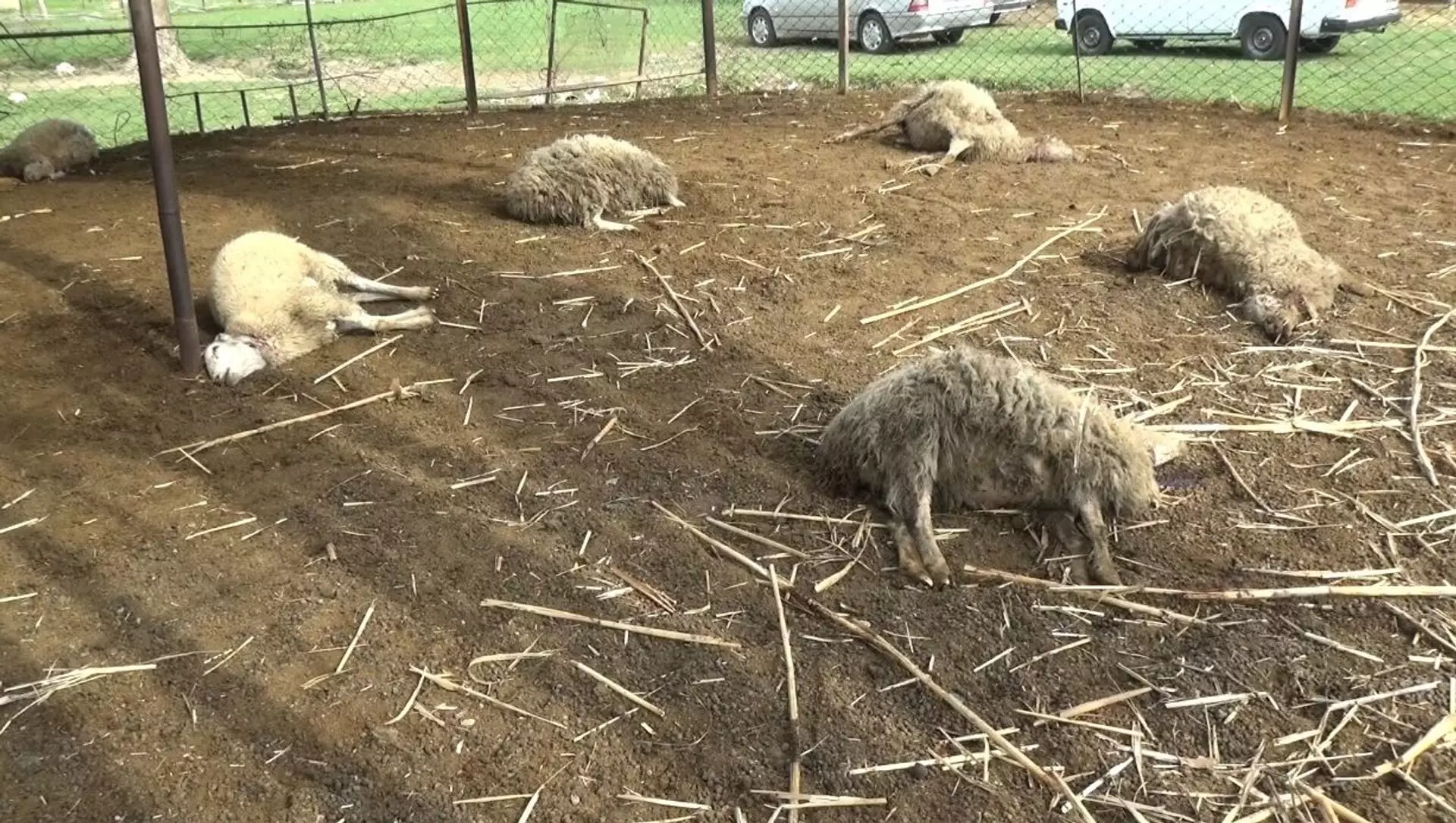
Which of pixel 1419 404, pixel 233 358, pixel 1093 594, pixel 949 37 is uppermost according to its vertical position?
pixel 949 37

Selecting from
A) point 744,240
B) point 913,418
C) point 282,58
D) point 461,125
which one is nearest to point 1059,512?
point 913,418

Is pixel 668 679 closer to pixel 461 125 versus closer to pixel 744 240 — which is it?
pixel 744 240

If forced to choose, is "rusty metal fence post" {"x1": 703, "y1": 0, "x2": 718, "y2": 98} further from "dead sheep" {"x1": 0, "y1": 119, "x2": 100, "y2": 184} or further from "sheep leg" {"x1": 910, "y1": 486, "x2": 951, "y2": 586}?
"sheep leg" {"x1": 910, "y1": 486, "x2": 951, "y2": 586}

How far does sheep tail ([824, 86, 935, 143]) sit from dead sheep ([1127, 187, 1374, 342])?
318cm

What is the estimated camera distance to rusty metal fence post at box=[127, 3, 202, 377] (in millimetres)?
4301

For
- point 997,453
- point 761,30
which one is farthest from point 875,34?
point 997,453

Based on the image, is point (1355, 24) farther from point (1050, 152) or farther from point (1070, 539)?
point (1070, 539)

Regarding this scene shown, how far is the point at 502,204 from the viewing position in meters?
7.04

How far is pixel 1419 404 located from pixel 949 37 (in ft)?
40.3

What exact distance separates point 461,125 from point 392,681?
799cm

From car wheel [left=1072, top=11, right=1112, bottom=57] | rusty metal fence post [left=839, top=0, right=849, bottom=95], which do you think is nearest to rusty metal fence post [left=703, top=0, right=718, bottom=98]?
rusty metal fence post [left=839, top=0, right=849, bottom=95]

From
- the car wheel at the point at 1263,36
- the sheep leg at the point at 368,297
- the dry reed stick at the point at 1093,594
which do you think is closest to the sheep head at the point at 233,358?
the sheep leg at the point at 368,297

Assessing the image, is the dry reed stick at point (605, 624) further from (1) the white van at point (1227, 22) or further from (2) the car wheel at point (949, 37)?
(2) the car wheel at point (949, 37)

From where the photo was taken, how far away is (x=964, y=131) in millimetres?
7961
